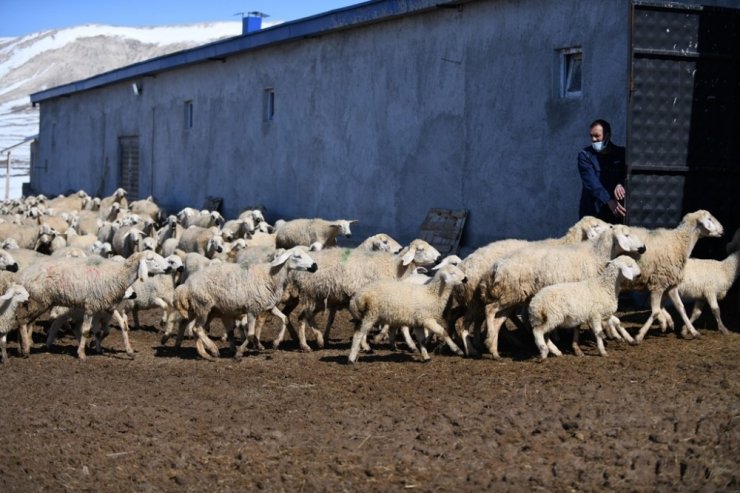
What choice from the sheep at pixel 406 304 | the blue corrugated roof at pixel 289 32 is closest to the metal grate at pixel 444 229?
the blue corrugated roof at pixel 289 32

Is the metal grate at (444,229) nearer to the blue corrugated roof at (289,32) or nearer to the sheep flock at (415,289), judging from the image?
the blue corrugated roof at (289,32)

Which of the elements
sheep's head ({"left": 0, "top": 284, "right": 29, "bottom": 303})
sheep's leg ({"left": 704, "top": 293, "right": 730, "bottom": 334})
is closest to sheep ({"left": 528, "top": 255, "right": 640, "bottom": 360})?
sheep's leg ({"left": 704, "top": 293, "right": 730, "bottom": 334})

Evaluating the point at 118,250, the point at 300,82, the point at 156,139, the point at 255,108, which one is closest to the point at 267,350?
the point at 118,250

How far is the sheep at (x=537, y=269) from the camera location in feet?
35.4

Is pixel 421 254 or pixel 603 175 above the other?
pixel 603 175

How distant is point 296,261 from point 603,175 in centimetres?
423

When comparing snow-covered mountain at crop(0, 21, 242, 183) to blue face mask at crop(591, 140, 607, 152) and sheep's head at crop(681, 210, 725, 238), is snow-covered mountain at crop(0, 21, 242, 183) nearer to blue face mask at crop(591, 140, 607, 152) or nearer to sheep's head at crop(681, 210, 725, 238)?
blue face mask at crop(591, 140, 607, 152)

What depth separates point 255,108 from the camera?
2491 centimetres

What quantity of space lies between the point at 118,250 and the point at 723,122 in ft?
33.7

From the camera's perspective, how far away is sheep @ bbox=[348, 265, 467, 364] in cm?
1055

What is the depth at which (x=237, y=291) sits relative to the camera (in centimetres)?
1159

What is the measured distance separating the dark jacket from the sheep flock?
0.92 metres

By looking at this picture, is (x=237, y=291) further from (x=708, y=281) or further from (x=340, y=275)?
(x=708, y=281)

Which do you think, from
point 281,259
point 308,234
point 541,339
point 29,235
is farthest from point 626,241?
point 29,235
